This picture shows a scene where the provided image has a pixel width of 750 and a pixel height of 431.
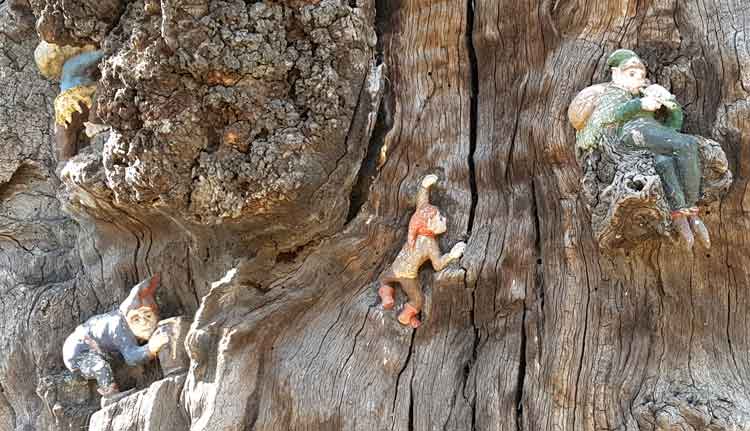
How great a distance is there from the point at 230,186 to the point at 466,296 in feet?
3.11

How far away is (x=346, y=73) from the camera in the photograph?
8.92 feet

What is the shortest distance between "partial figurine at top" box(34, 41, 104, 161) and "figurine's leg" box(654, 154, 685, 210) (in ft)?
7.58

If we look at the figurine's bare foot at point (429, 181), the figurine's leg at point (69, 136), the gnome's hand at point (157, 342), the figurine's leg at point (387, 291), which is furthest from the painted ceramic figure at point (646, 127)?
the figurine's leg at point (69, 136)

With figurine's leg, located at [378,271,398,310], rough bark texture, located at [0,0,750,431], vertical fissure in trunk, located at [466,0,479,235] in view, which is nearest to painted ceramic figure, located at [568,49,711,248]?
rough bark texture, located at [0,0,750,431]

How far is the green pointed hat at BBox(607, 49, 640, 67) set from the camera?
2.52 metres

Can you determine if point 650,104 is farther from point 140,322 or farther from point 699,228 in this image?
point 140,322

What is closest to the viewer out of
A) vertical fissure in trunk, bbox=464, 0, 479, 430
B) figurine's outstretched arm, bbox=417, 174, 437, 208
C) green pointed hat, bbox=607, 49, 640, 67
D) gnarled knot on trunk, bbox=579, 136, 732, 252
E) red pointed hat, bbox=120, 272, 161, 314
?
gnarled knot on trunk, bbox=579, 136, 732, 252

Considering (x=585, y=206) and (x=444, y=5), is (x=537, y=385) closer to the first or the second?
(x=585, y=206)

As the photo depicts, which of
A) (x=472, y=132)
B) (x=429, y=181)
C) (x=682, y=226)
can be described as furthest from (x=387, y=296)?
(x=682, y=226)

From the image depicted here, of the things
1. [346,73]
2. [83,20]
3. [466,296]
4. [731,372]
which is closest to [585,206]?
[466,296]

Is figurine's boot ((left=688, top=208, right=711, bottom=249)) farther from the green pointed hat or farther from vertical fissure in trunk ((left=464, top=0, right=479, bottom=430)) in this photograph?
vertical fissure in trunk ((left=464, top=0, right=479, bottom=430))

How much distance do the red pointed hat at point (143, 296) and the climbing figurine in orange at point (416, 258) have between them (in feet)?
3.33

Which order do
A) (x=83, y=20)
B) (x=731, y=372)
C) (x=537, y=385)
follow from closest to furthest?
(x=731, y=372)
(x=537, y=385)
(x=83, y=20)

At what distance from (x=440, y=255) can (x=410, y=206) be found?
0.24 metres
